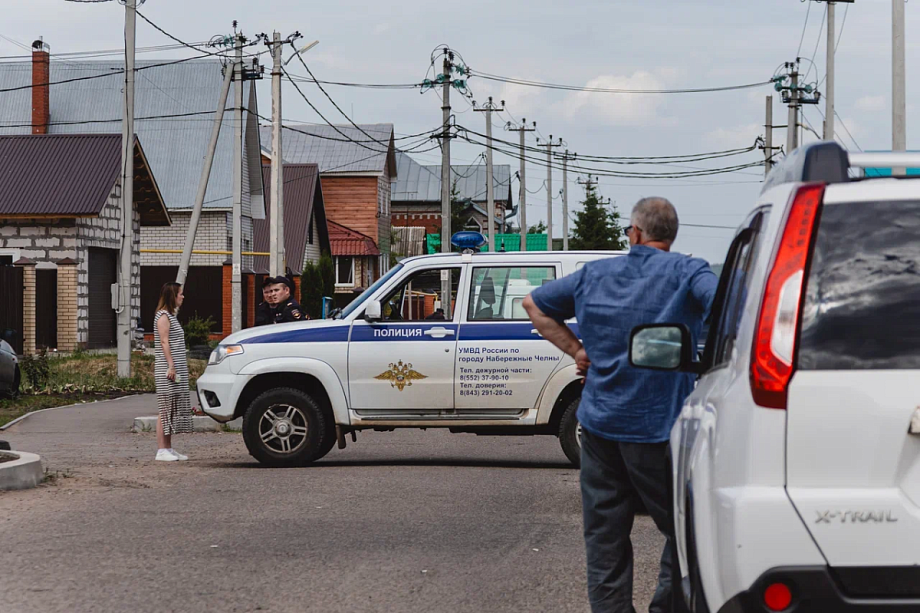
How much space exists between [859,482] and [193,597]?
4.21 metres

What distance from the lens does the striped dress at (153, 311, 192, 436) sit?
1349 cm

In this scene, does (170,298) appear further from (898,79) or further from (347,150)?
(347,150)

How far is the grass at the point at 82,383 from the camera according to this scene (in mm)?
21438

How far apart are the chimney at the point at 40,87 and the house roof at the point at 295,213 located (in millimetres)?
9005

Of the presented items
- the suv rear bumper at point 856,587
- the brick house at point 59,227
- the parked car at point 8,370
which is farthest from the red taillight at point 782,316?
the brick house at point 59,227

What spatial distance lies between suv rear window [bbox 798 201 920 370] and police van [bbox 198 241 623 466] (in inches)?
343

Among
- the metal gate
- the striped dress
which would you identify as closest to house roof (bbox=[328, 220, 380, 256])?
the metal gate

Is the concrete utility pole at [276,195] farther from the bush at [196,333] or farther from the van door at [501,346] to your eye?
the van door at [501,346]

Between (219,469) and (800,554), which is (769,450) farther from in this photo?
(219,469)

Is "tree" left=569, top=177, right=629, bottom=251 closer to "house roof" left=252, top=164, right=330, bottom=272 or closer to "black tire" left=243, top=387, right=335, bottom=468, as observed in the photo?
"house roof" left=252, top=164, right=330, bottom=272

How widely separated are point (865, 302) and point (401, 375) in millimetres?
9148

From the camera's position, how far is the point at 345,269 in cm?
6625

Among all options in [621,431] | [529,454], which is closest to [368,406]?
[529,454]

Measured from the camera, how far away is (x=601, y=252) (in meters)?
12.1
